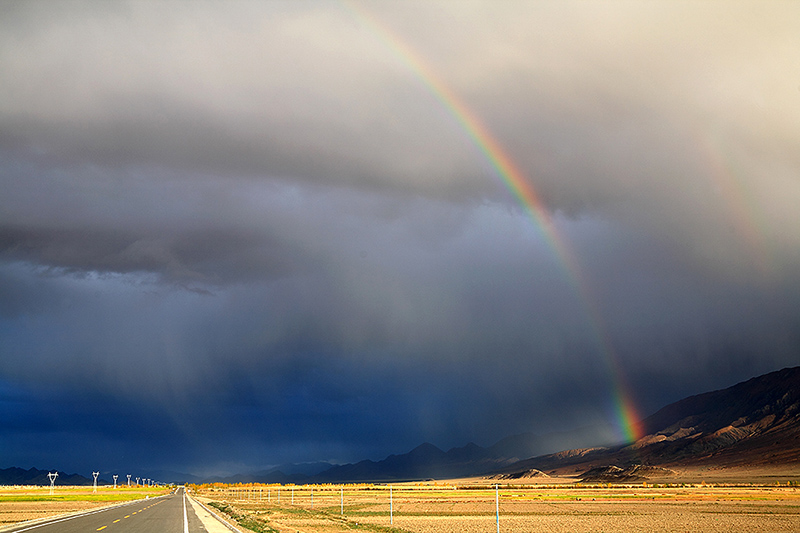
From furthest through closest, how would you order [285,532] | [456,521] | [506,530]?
[456,521] → [506,530] → [285,532]

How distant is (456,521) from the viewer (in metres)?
67.2

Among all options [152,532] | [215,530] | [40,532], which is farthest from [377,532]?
[40,532]

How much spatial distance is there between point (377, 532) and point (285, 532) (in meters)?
7.19

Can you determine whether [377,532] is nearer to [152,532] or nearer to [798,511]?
[152,532]

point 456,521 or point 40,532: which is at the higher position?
point 40,532

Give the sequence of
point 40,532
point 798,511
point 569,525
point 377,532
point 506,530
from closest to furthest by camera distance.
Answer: point 40,532 → point 377,532 → point 506,530 → point 569,525 → point 798,511

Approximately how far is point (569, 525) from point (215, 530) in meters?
34.4

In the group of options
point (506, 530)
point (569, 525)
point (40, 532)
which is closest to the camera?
point (40, 532)

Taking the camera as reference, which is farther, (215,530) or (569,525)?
(569,525)

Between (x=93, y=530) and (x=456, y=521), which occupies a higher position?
(x=93, y=530)

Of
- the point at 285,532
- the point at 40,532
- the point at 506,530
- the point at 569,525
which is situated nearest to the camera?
the point at 40,532

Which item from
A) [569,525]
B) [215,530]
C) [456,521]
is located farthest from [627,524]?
[215,530]

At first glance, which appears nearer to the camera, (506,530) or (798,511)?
(506,530)

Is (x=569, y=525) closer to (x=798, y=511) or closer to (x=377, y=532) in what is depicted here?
(x=377, y=532)
